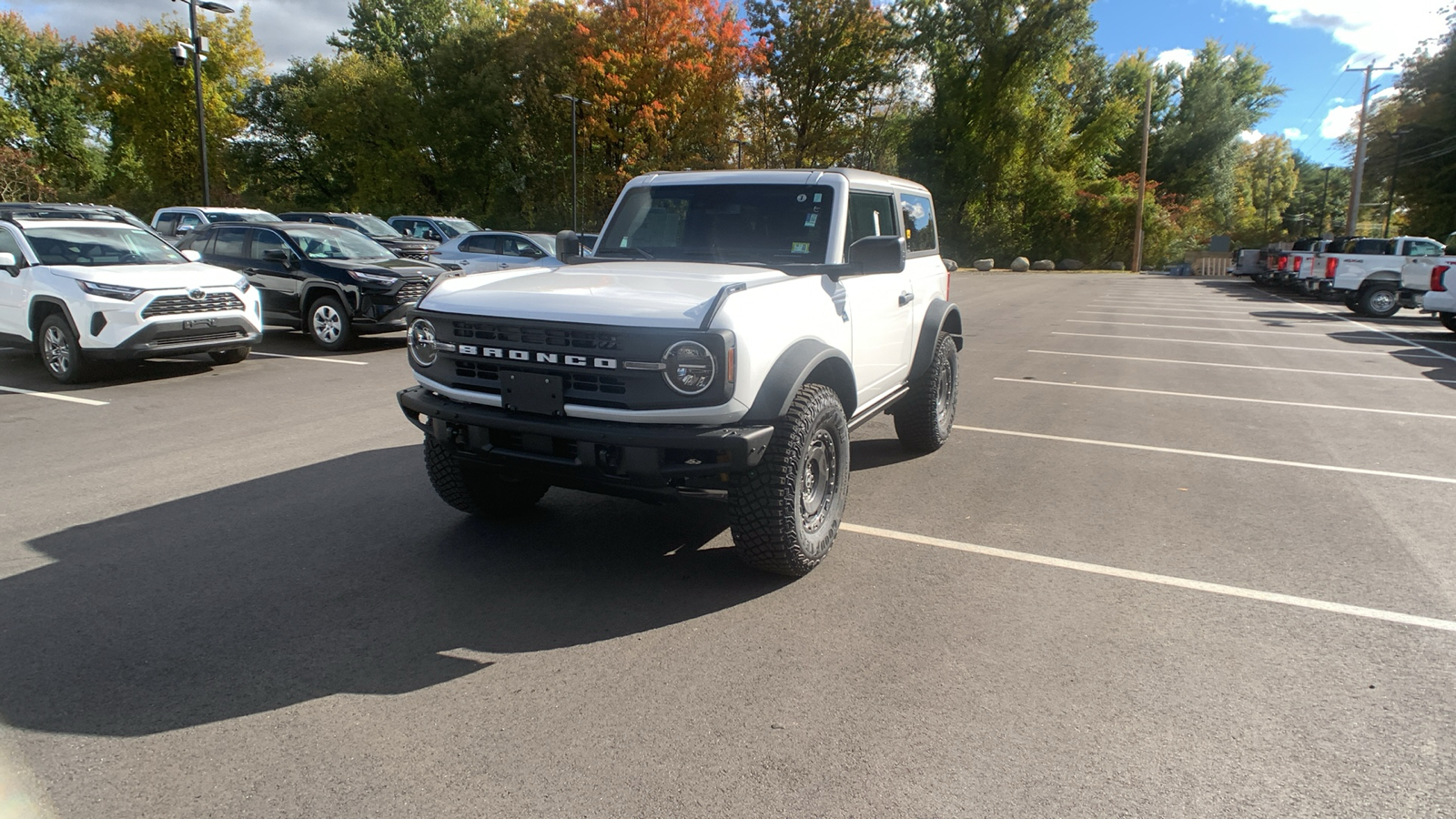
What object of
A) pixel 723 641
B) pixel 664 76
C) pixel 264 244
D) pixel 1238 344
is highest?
pixel 664 76

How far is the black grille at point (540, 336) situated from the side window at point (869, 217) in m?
1.93

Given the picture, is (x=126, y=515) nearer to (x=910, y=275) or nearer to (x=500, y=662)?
(x=500, y=662)

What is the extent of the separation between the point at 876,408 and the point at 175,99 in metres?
56.3

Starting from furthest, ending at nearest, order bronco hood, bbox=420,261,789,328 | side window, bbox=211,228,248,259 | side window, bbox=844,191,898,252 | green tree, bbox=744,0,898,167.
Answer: green tree, bbox=744,0,898,167, side window, bbox=211,228,248,259, side window, bbox=844,191,898,252, bronco hood, bbox=420,261,789,328

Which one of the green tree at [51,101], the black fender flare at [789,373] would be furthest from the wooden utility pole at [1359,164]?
the green tree at [51,101]

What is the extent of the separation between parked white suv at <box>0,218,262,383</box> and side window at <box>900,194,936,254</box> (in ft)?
25.5

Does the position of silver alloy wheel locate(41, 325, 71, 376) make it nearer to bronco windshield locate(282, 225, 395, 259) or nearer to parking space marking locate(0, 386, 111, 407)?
parking space marking locate(0, 386, 111, 407)

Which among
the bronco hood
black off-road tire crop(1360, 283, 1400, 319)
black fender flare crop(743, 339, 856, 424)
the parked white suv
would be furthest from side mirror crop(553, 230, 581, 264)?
black off-road tire crop(1360, 283, 1400, 319)

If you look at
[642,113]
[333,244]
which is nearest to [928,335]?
[333,244]

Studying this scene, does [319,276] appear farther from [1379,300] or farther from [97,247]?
[1379,300]

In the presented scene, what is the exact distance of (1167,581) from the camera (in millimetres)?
4496

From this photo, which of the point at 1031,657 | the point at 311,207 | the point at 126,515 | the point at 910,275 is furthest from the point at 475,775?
the point at 311,207

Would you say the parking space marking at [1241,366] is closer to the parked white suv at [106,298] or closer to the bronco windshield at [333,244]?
the bronco windshield at [333,244]

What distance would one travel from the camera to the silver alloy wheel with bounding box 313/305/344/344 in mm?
12609
